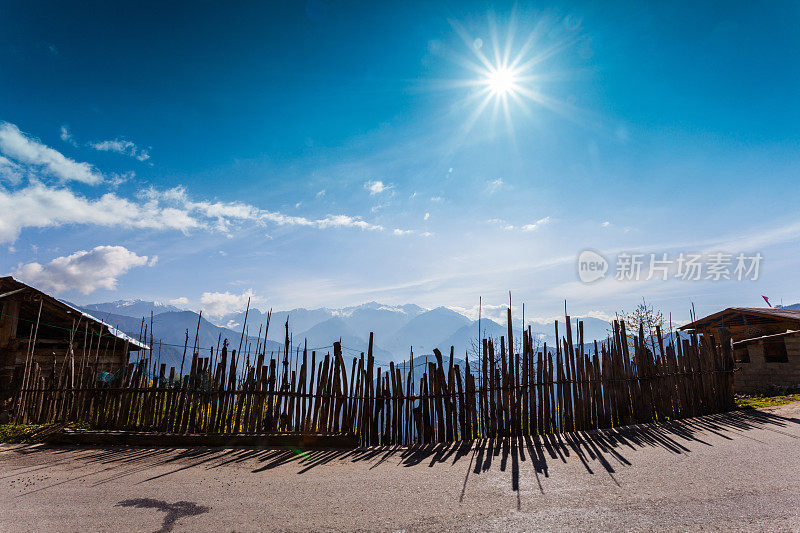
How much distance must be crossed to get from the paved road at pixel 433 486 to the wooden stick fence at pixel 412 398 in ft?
2.17

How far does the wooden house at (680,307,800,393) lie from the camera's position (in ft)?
50.0

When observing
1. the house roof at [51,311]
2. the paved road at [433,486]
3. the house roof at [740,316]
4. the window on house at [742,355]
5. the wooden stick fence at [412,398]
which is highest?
the house roof at [740,316]

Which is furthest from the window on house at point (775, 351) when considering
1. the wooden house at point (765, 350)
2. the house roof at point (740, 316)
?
the house roof at point (740, 316)

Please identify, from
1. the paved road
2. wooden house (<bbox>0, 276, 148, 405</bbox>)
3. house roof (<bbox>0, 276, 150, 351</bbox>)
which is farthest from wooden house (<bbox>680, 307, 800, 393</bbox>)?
wooden house (<bbox>0, 276, 148, 405</bbox>)

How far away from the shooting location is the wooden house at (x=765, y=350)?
50.0ft

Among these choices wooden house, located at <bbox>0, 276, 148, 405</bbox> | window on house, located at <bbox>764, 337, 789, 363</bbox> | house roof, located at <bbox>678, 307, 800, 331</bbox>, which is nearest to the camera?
wooden house, located at <bbox>0, 276, 148, 405</bbox>

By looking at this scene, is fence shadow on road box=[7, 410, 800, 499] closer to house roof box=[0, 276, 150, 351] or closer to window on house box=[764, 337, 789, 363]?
house roof box=[0, 276, 150, 351]

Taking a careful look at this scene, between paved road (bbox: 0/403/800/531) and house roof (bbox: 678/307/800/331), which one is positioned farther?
house roof (bbox: 678/307/800/331)

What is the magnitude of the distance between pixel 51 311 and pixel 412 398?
12.8m

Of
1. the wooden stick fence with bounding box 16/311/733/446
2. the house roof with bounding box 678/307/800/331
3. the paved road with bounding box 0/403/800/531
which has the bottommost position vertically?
the paved road with bounding box 0/403/800/531

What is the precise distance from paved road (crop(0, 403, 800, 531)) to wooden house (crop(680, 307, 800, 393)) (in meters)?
11.4

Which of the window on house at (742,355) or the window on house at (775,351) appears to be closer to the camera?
the window on house at (775,351)

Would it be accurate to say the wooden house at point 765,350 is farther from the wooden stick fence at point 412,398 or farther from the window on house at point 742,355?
the wooden stick fence at point 412,398

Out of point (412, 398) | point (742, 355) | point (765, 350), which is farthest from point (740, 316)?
point (412, 398)
